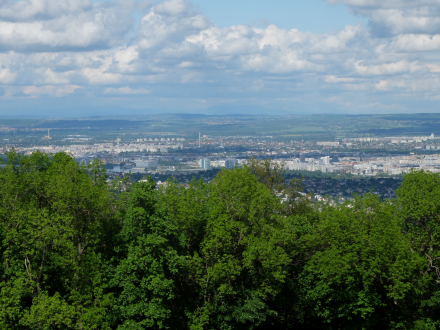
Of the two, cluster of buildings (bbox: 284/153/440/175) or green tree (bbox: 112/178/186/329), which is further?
cluster of buildings (bbox: 284/153/440/175)

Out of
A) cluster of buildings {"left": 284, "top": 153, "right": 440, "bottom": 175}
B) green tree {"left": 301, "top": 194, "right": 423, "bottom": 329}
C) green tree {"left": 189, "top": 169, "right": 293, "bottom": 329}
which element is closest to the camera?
green tree {"left": 189, "top": 169, "right": 293, "bottom": 329}

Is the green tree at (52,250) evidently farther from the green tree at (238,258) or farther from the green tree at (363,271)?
the green tree at (363,271)

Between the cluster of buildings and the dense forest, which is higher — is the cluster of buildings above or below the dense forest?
below

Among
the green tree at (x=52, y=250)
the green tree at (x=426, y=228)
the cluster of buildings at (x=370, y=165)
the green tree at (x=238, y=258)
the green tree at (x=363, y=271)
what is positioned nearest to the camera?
the green tree at (x=52, y=250)

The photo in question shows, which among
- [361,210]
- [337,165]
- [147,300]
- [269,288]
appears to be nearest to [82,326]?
[147,300]

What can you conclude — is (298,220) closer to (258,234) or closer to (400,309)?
(258,234)

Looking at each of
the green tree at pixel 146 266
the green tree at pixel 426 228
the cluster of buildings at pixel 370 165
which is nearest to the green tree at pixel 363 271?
the green tree at pixel 426 228

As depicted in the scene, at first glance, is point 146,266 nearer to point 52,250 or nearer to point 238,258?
point 52,250

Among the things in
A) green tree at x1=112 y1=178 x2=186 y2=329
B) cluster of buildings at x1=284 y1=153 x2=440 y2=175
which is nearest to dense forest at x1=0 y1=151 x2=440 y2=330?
green tree at x1=112 y1=178 x2=186 y2=329

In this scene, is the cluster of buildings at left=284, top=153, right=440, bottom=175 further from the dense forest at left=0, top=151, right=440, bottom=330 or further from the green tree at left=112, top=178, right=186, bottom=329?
the green tree at left=112, top=178, right=186, bottom=329
